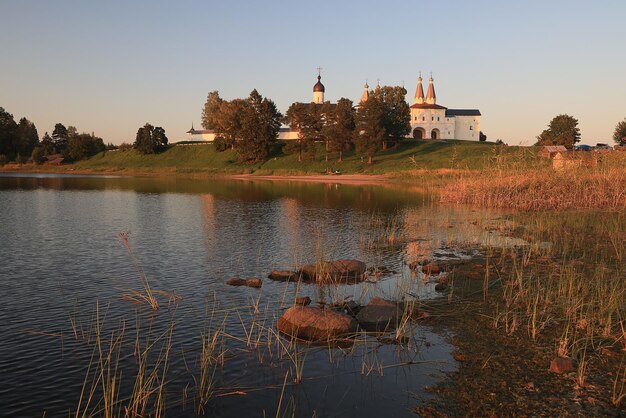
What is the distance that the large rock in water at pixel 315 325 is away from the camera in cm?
1342

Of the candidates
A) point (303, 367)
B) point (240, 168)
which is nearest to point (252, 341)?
point (303, 367)

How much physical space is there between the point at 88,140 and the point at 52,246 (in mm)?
147458

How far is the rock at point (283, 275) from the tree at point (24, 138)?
547 feet

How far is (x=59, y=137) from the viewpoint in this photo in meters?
171

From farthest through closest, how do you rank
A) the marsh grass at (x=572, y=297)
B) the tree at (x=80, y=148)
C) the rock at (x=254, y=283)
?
the tree at (x=80, y=148), the rock at (x=254, y=283), the marsh grass at (x=572, y=297)

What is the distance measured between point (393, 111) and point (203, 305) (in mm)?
107833

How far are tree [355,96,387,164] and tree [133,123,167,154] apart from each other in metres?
70.4

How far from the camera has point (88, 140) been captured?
157875mm

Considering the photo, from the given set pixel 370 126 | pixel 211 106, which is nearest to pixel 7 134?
pixel 211 106

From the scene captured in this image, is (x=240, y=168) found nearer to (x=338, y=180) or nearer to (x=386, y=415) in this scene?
(x=338, y=180)

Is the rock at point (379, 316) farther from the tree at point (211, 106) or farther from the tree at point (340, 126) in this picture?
the tree at point (211, 106)

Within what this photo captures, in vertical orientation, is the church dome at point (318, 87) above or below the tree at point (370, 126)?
above

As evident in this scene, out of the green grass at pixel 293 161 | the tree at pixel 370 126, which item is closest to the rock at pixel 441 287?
the green grass at pixel 293 161

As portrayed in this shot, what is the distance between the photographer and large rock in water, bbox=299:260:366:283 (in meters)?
19.3
